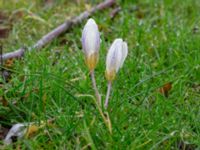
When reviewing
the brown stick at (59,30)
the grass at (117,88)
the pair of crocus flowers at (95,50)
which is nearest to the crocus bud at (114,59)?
the pair of crocus flowers at (95,50)

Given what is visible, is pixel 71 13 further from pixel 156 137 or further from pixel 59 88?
pixel 156 137

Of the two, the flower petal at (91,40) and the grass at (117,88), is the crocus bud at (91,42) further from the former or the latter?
the grass at (117,88)

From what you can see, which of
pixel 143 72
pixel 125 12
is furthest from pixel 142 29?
pixel 143 72

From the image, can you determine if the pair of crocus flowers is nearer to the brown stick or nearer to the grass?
the grass

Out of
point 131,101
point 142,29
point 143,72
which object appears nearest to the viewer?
point 131,101

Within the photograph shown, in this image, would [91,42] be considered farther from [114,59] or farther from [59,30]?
[59,30]

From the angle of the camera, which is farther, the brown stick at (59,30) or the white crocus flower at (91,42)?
the brown stick at (59,30)
